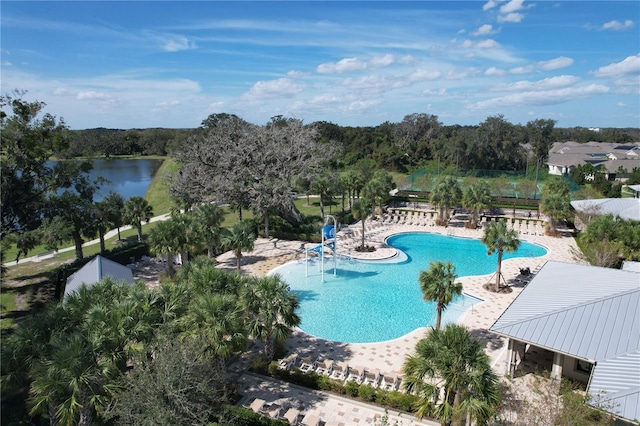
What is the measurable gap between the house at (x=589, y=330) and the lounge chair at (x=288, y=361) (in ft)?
26.1

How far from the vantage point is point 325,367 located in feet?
53.3

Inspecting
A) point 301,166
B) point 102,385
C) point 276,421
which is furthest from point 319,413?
point 301,166

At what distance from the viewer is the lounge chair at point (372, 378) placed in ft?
49.6

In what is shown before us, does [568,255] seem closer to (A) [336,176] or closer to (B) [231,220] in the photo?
(A) [336,176]

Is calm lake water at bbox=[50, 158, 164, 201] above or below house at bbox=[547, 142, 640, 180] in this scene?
below

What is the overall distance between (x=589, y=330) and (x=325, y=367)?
9697mm

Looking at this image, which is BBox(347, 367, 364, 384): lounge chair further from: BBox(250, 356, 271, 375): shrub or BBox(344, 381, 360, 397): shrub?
BBox(250, 356, 271, 375): shrub

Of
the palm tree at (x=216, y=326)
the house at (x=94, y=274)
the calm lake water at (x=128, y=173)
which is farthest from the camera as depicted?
the calm lake water at (x=128, y=173)

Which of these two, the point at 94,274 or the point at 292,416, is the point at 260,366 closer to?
the point at 292,416

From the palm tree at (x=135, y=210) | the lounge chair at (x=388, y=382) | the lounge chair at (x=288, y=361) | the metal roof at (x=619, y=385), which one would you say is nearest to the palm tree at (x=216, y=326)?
the lounge chair at (x=288, y=361)

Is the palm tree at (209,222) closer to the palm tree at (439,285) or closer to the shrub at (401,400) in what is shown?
the palm tree at (439,285)

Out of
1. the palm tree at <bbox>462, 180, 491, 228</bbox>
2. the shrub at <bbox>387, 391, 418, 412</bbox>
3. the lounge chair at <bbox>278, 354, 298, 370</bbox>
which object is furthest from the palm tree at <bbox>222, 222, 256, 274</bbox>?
the palm tree at <bbox>462, 180, 491, 228</bbox>

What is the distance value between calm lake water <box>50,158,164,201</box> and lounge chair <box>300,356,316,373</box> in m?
58.9

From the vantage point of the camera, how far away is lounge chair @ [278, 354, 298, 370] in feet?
53.4
